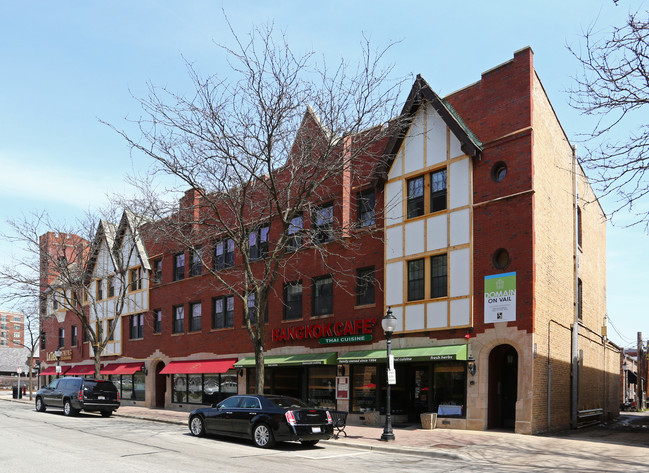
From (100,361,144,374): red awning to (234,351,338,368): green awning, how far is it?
1208 centimetres

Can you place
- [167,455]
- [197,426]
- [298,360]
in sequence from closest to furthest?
[167,455] → [197,426] → [298,360]

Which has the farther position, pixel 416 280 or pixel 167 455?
pixel 416 280

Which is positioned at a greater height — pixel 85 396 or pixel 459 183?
pixel 459 183

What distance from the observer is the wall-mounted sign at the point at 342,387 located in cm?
2448

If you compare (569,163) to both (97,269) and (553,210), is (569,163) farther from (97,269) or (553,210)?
(97,269)

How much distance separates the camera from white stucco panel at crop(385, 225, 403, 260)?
23.2m

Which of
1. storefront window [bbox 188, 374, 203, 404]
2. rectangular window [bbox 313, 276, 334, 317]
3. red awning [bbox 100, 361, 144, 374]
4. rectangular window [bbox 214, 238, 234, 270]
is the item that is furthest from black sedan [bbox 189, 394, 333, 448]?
red awning [bbox 100, 361, 144, 374]

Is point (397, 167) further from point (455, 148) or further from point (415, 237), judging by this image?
point (415, 237)

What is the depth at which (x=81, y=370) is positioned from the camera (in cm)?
4584

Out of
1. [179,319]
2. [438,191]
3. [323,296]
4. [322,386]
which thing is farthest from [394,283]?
[179,319]

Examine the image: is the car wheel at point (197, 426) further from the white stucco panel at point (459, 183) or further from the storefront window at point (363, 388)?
the white stucco panel at point (459, 183)

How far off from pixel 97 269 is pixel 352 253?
27186mm

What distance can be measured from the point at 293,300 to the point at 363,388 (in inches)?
224

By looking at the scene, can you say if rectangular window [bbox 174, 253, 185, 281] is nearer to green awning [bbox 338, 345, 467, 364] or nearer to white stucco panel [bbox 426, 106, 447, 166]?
green awning [bbox 338, 345, 467, 364]
